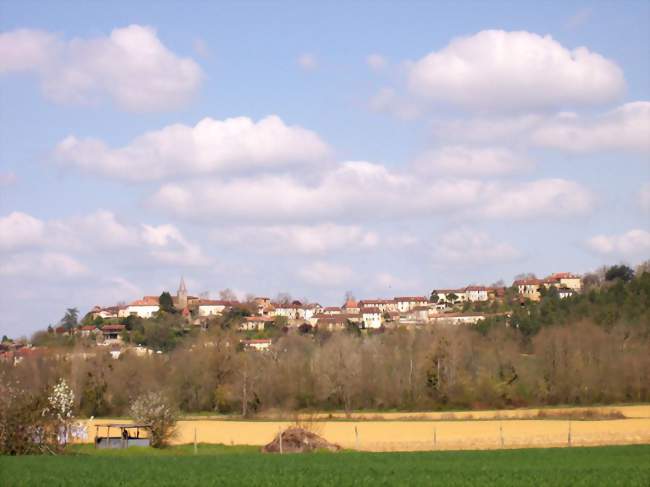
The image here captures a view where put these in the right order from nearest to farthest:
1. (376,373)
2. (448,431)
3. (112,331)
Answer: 1. (448,431)
2. (376,373)
3. (112,331)

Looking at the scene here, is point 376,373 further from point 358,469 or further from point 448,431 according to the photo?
point 358,469

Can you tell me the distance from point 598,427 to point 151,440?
30211 millimetres

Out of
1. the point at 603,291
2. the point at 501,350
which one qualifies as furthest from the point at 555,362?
the point at 603,291

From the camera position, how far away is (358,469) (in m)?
33.7

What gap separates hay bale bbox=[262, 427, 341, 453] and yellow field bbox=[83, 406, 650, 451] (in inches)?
84.5

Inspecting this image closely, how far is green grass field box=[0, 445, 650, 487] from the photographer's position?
1138 inches

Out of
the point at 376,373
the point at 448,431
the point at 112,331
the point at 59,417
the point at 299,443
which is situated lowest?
the point at 448,431

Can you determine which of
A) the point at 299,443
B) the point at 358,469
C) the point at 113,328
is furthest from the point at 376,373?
the point at 113,328

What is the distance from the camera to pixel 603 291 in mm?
133000

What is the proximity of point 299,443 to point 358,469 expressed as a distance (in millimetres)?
14794

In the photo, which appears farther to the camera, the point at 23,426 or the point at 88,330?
the point at 88,330

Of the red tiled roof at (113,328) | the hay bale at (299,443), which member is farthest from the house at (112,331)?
the hay bale at (299,443)

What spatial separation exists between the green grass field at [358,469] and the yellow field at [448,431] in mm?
7246

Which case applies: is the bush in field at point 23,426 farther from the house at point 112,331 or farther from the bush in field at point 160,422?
the house at point 112,331
